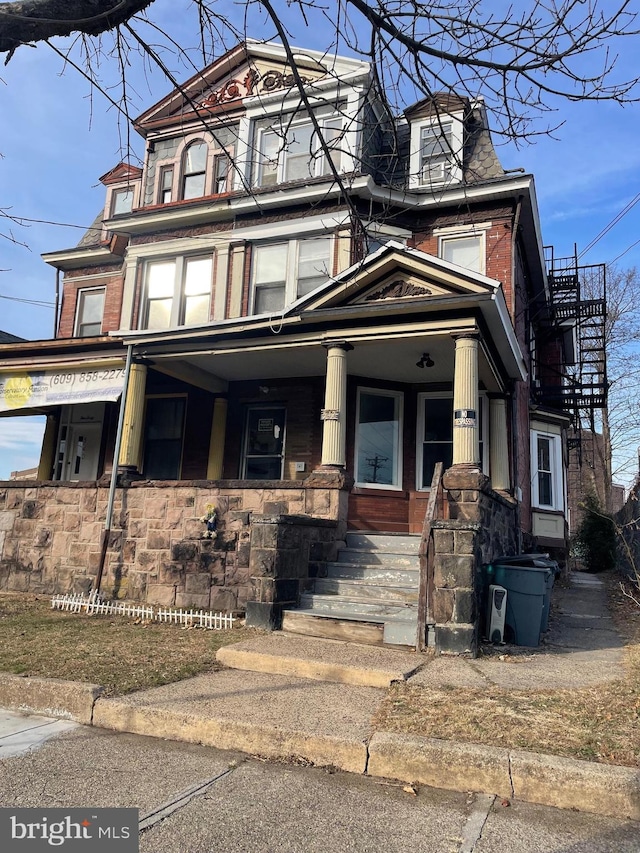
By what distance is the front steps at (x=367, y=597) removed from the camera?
7062 mm

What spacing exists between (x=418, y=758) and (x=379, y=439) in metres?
9.35

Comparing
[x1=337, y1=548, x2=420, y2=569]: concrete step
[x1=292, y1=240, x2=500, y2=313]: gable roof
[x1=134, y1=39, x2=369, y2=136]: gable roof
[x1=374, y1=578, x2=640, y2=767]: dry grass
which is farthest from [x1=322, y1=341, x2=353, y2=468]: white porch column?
[x1=134, y1=39, x2=369, y2=136]: gable roof

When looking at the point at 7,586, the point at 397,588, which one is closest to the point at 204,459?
the point at 7,586

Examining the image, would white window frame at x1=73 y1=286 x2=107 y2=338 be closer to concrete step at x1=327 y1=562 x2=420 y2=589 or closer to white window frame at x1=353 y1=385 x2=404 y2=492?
white window frame at x1=353 y1=385 x2=404 y2=492

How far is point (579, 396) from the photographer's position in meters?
16.5

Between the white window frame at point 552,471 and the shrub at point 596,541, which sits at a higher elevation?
the white window frame at point 552,471

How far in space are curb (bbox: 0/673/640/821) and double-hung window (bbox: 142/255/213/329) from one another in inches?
413

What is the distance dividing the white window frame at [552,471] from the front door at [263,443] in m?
6.35

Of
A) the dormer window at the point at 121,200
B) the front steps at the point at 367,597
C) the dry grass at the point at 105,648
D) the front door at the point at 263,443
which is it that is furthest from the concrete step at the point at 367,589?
the dormer window at the point at 121,200

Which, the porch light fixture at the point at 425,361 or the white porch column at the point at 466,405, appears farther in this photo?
the porch light fixture at the point at 425,361

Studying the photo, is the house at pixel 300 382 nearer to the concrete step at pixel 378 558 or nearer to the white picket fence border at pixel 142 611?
the concrete step at pixel 378 558

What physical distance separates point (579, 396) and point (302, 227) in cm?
830

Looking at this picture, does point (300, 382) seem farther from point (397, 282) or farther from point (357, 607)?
point (357, 607)

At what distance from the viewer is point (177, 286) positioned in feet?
47.2
